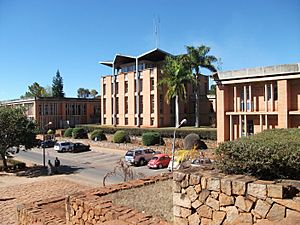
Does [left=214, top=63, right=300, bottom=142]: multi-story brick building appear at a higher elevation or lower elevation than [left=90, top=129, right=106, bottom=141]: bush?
higher

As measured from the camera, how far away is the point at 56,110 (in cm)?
6278

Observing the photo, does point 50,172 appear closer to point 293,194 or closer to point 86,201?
point 86,201

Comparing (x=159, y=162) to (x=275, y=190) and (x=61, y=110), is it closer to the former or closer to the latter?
(x=275, y=190)

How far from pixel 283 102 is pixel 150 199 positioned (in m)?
19.6

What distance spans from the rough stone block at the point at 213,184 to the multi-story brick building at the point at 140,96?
39055mm

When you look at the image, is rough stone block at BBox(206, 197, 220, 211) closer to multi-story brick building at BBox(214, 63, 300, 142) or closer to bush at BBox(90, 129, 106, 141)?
multi-story brick building at BBox(214, 63, 300, 142)

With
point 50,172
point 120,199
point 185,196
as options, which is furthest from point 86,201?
point 50,172

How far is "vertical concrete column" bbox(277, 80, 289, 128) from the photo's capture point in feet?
79.0

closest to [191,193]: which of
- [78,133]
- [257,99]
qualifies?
[257,99]

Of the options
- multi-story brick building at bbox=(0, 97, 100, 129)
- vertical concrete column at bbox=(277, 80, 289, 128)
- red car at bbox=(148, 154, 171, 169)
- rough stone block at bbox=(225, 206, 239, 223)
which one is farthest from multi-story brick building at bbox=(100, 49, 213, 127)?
rough stone block at bbox=(225, 206, 239, 223)

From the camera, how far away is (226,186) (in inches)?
215

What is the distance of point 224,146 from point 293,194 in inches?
66.6

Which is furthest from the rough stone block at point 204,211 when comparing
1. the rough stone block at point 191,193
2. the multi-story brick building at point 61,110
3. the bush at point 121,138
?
the multi-story brick building at point 61,110

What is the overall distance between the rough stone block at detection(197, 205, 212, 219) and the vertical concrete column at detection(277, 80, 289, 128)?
2098cm
